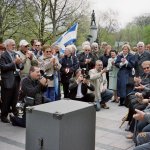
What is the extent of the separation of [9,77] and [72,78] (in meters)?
1.92

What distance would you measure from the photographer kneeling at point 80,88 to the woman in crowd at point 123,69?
1542 millimetres

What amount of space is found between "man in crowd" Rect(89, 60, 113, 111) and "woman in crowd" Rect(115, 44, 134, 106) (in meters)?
0.67

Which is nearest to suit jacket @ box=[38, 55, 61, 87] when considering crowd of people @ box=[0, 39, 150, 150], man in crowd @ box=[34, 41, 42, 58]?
crowd of people @ box=[0, 39, 150, 150]

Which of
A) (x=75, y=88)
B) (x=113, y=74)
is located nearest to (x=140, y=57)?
(x=113, y=74)

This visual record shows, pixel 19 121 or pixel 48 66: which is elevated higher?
pixel 48 66

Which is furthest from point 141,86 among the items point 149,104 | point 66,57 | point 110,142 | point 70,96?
point 66,57

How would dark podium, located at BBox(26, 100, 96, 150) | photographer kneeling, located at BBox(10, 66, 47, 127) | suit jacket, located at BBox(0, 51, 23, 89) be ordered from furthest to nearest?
1. suit jacket, located at BBox(0, 51, 23, 89)
2. photographer kneeling, located at BBox(10, 66, 47, 127)
3. dark podium, located at BBox(26, 100, 96, 150)

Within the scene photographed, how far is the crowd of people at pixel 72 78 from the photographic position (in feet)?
22.0

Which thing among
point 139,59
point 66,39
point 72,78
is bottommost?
point 72,78

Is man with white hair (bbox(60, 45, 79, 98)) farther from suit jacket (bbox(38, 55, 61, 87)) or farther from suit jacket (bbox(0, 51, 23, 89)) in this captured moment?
suit jacket (bbox(0, 51, 23, 89))

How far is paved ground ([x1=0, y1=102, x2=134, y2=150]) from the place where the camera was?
571cm

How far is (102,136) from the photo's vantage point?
21.0 ft

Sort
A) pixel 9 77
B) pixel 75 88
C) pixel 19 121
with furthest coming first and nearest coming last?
1. pixel 75 88
2. pixel 9 77
3. pixel 19 121

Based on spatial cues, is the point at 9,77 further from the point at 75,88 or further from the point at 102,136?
the point at 102,136
